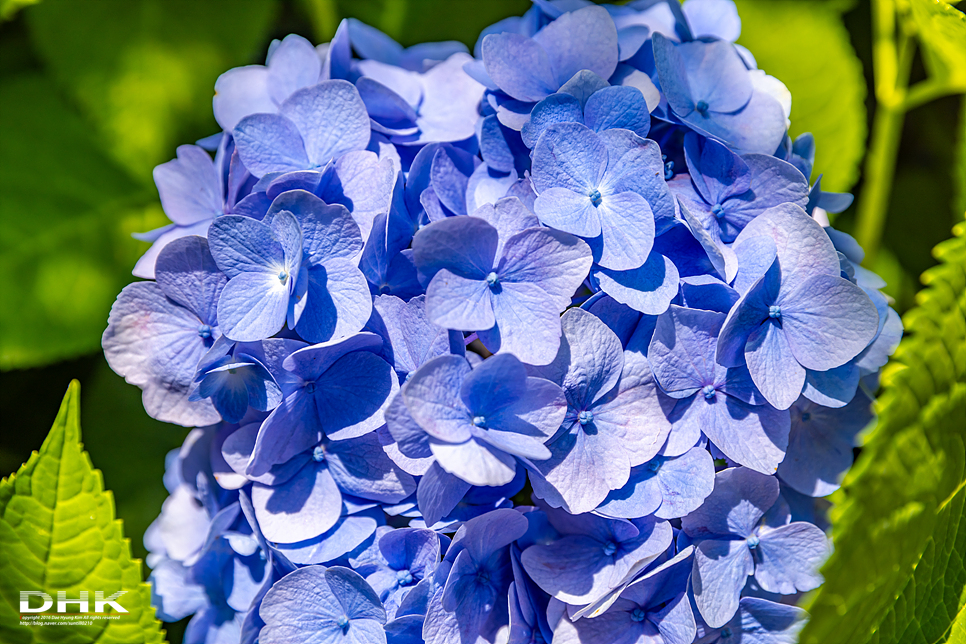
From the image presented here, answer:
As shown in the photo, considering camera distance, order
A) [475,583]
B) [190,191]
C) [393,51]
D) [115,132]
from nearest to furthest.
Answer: [475,583], [190,191], [393,51], [115,132]

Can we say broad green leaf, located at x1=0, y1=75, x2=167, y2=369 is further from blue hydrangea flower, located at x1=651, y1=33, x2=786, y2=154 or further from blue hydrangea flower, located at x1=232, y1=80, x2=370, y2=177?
blue hydrangea flower, located at x1=651, y1=33, x2=786, y2=154

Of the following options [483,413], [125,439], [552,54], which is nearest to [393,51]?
[552,54]

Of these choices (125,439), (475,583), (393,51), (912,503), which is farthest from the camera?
(125,439)

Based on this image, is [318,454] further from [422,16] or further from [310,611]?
[422,16]

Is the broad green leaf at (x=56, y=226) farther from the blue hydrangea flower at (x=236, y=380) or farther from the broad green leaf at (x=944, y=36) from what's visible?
the broad green leaf at (x=944, y=36)

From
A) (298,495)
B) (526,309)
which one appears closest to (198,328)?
(298,495)

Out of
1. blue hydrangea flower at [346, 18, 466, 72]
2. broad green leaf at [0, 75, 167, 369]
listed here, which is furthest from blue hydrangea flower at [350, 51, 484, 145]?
broad green leaf at [0, 75, 167, 369]

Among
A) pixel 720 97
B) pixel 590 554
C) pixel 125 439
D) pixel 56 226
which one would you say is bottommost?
pixel 125 439
